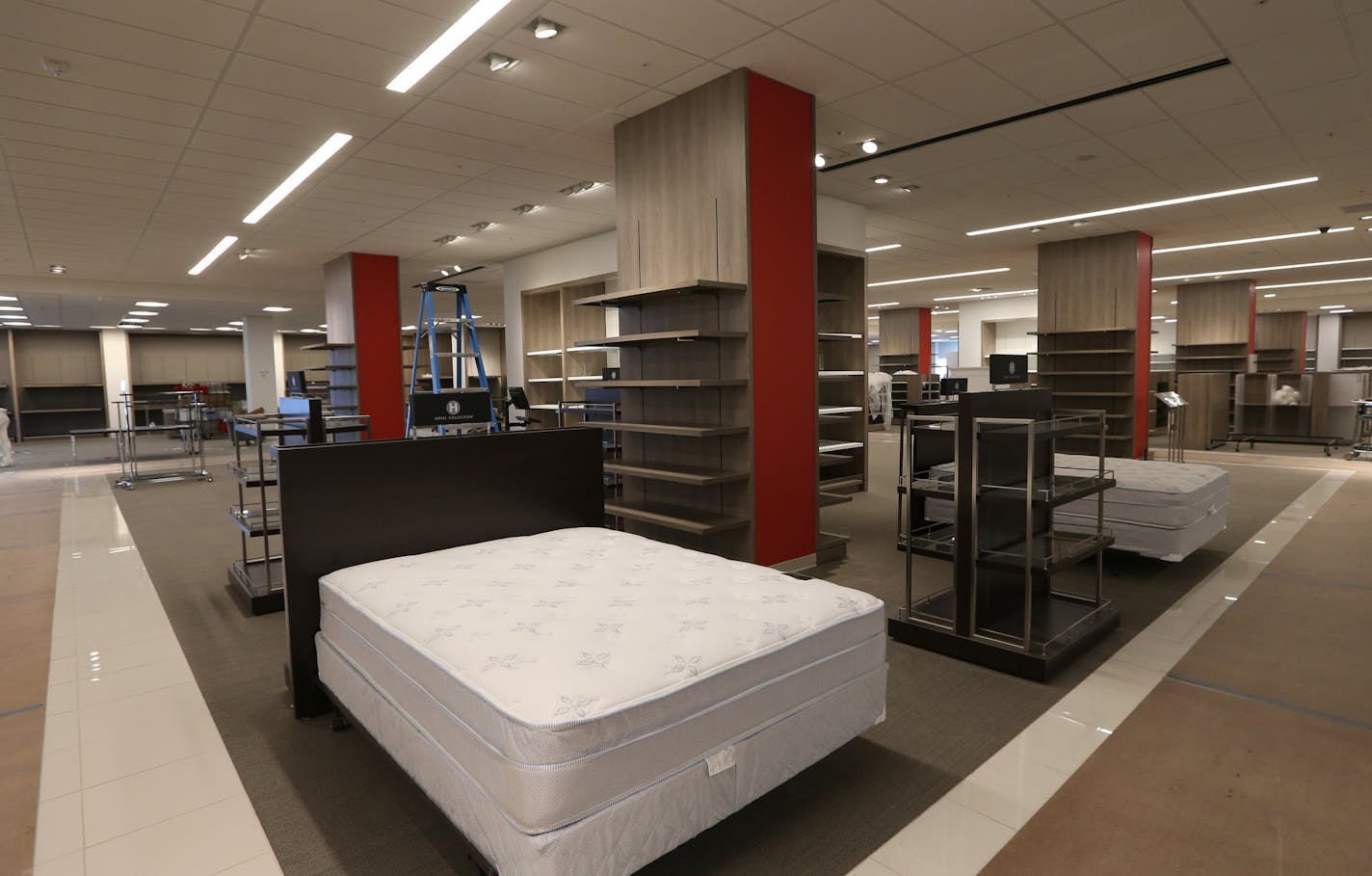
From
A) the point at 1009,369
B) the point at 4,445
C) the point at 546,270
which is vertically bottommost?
the point at 4,445

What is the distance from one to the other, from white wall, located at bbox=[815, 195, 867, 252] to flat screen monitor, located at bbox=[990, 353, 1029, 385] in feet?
6.60

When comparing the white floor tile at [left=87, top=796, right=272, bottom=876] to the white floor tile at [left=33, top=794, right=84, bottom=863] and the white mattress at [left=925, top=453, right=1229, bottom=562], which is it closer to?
the white floor tile at [left=33, top=794, right=84, bottom=863]

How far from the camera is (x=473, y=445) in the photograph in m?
3.00

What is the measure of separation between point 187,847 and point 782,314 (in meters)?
3.91

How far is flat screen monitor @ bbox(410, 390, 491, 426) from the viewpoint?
15.3ft

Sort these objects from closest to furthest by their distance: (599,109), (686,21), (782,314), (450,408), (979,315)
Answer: (686,21), (782,314), (450,408), (599,109), (979,315)

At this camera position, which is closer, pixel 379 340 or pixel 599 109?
pixel 599 109

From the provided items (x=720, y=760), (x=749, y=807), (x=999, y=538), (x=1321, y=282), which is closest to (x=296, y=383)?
(x=999, y=538)

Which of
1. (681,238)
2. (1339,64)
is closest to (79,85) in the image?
(681,238)

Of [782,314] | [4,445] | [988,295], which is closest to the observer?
[782,314]

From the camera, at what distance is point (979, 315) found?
63.5 feet

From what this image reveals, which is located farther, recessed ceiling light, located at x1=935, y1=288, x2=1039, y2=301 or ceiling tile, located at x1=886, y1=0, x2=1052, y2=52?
recessed ceiling light, located at x1=935, y1=288, x2=1039, y2=301

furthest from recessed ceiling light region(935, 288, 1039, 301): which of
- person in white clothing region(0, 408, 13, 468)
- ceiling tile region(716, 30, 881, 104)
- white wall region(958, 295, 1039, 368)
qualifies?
person in white clothing region(0, 408, 13, 468)

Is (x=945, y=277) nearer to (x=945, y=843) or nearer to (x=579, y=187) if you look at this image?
(x=579, y=187)
